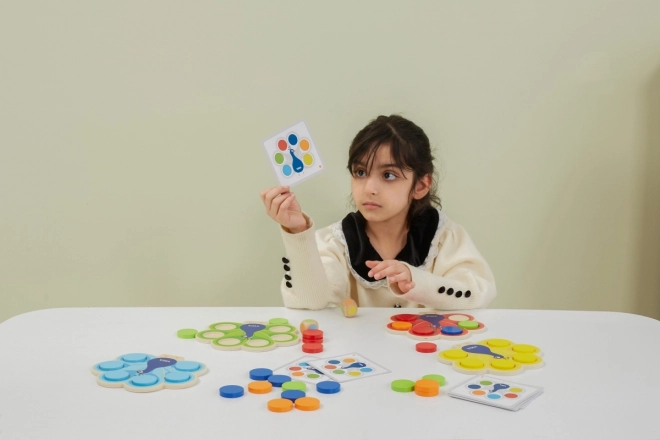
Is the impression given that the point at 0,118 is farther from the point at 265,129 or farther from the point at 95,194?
the point at 265,129

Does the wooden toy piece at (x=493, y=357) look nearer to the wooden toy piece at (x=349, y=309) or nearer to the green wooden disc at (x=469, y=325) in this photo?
the green wooden disc at (x=469, y=325)

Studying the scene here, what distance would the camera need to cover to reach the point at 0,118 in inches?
80.5

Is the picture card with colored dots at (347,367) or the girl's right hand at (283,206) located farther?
the girl's right hand at (283,206)

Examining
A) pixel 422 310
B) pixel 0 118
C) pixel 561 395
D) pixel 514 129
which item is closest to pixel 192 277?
pixel 0 118

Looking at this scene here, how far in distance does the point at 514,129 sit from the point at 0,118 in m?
1.47

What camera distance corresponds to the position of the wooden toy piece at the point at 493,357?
1.07m

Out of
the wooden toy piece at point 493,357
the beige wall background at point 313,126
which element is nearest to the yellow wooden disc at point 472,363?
the wooden toy piece at point 493,357

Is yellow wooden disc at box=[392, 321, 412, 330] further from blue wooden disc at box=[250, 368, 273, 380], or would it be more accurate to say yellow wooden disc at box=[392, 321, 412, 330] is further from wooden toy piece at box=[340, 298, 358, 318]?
blue wooden disc at box=[250, 368, 273, 380]

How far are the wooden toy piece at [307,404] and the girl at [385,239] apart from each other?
583mm

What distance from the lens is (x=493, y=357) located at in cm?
112

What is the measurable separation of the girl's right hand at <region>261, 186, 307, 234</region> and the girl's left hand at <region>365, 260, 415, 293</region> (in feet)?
0.61

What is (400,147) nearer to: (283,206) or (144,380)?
(283,206)

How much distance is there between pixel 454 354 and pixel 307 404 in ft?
1.00

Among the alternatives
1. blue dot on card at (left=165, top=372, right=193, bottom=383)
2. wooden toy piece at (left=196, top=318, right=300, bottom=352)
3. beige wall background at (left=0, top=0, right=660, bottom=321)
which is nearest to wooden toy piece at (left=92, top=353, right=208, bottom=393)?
blue dot on card at (left=165, top=372, right=193, bottom=383)
